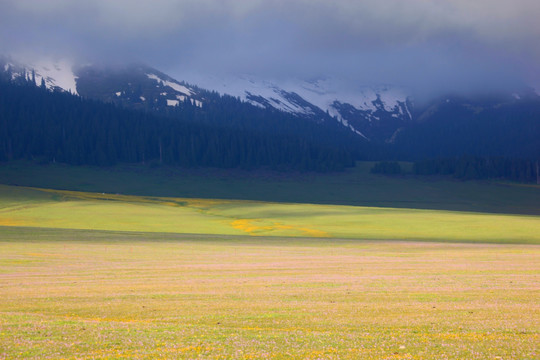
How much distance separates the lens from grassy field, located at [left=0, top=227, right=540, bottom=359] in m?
15.7

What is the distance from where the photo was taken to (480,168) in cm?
18925

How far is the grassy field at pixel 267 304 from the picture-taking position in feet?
51.5

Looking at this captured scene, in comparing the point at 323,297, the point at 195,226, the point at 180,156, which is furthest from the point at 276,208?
the point at 180,156

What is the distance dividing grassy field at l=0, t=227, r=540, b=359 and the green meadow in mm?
84

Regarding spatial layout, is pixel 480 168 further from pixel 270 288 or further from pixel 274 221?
pixel 270 288

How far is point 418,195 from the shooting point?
487 feet

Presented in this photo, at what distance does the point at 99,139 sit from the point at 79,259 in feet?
521

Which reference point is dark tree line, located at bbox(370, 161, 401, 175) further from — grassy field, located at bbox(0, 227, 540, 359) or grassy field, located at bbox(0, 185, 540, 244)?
grassy field, located at bbox(0, 227, 540, 359)

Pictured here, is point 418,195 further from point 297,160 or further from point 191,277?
point 191,277

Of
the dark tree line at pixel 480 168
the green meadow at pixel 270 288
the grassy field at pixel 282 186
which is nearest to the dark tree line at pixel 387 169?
the grassy field at pixel 282 186

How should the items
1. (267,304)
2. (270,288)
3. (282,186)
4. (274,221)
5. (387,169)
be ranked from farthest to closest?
(387,169)
(282,186)
(274,221)
(270,288)
(267,304)

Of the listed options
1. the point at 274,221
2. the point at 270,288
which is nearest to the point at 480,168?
the point at 274,221

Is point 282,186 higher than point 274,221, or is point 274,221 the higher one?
point 282,186

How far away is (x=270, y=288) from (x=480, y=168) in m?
177
